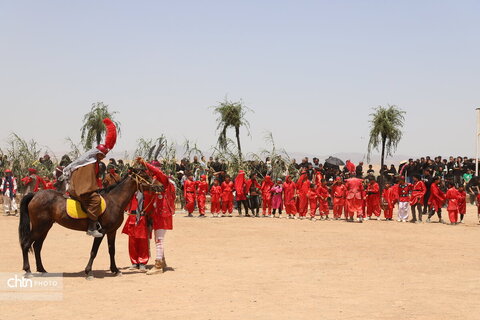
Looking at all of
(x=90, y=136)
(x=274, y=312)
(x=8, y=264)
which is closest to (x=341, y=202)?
(x=8, y=264)

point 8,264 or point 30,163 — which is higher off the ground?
point 30,163

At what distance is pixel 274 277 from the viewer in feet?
34.3

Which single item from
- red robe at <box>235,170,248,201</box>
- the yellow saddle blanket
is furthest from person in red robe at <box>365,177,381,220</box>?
the yellow saddle blanket

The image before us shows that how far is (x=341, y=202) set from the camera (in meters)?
21.6

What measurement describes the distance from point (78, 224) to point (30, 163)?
16399mm

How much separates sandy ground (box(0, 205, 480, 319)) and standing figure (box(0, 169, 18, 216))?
Result: 390cm

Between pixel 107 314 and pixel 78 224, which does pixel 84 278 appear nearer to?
pixel 78 224

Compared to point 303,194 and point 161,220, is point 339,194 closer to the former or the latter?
point 303,194

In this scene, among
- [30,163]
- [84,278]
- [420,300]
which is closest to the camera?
[420,300]

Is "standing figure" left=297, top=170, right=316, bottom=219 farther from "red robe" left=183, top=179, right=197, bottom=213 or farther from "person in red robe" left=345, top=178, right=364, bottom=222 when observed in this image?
"red robe" left=183, top=179, right=197, bottom=213

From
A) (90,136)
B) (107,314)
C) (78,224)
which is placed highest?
(90,136)

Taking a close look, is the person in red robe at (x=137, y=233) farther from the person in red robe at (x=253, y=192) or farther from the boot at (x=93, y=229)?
the person in red robe at (x=253, y=192)

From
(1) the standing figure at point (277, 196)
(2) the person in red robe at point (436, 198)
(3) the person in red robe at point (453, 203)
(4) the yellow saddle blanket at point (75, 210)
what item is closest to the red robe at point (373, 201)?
(2) the person in red robe at point (436, 198)

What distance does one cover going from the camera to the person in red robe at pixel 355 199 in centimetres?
2106
